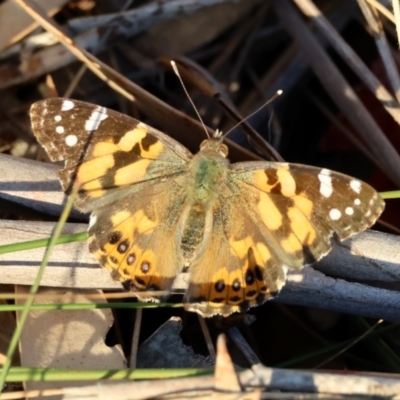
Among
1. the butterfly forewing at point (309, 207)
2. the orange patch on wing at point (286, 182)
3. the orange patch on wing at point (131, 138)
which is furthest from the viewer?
the orange patch on wing at point (131, 138)

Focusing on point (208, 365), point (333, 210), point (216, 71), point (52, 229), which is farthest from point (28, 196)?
point (216, 71)

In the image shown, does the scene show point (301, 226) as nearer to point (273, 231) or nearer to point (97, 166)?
point (273, 231)

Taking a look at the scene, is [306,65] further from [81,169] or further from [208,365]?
[208,365]

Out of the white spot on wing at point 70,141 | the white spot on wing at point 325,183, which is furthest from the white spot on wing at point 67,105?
the white spot on wing at point 325,183

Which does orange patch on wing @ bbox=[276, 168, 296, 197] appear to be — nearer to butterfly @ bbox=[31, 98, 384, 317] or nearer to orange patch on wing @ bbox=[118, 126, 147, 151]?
butterfly @ bbox=[31, 98, 384, 317]

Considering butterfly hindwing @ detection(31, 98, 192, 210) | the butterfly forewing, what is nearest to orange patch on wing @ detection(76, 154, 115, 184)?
butterfly hindwing @ detection(31, 98, 192, 210)

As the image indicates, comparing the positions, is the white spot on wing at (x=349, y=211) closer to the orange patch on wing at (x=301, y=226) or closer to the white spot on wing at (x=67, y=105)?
the orange patch on wing at (x=301, y=226)
